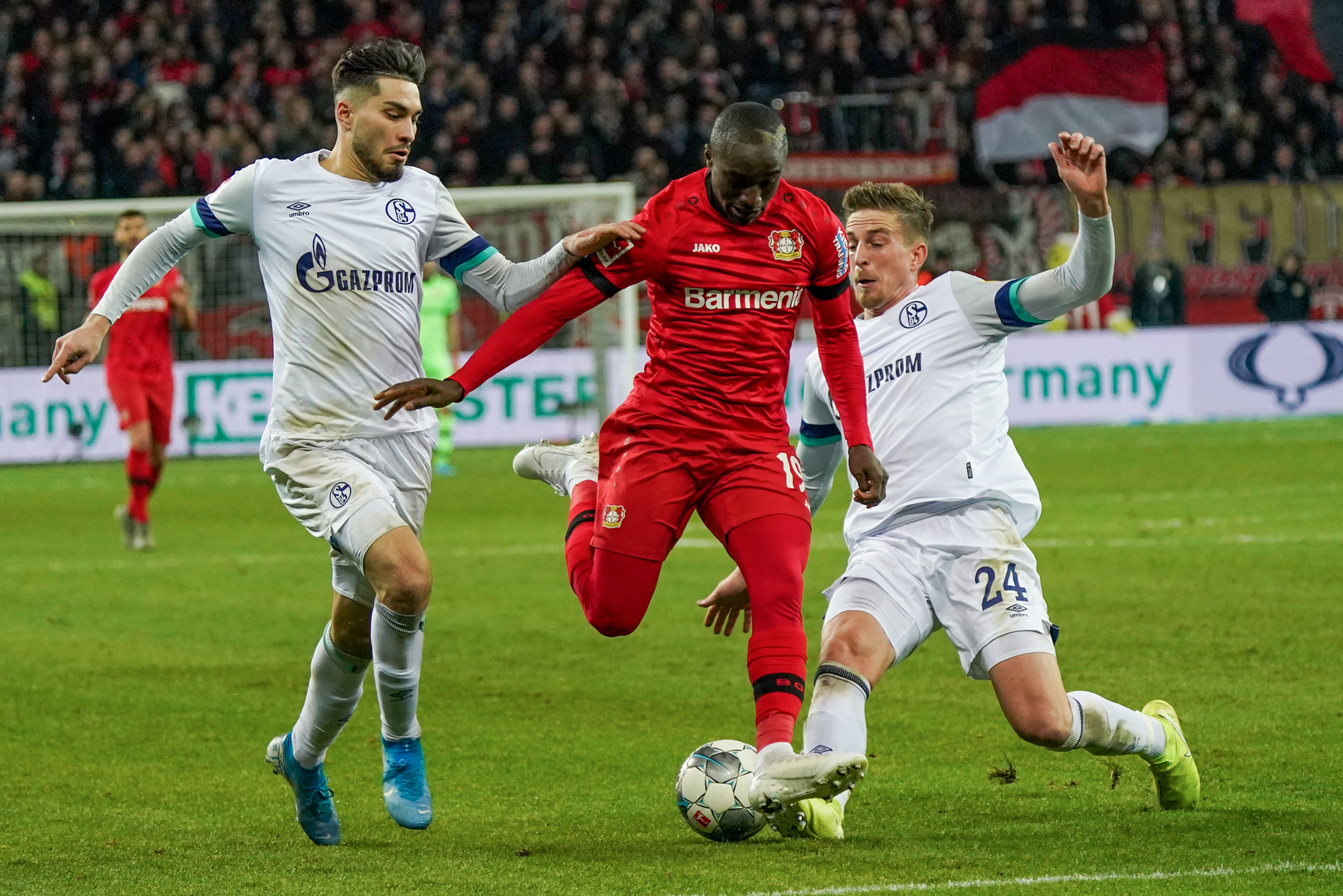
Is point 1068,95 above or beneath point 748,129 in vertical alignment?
above

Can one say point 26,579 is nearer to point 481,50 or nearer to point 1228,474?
point 1228,474

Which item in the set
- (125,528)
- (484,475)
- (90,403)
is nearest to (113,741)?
(125,528)

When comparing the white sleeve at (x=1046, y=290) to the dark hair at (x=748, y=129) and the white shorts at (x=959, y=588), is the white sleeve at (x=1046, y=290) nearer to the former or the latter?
the white shorts at (x=959, y=588)

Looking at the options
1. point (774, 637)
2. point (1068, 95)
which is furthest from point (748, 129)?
point (1068, 95)

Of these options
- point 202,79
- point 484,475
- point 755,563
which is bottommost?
point 484,475

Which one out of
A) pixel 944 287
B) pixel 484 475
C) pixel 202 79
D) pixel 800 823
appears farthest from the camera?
pixel 202 79

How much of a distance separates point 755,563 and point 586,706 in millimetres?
2476

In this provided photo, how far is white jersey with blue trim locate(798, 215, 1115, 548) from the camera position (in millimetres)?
5312

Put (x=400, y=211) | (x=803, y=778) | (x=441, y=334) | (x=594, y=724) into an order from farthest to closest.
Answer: (x=441, y=334)
(x=594, y=724)
(x=400, y=211)
(x=803, y=778)

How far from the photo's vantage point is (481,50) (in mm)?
25812

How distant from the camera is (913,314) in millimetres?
5621

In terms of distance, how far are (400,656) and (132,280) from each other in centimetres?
136

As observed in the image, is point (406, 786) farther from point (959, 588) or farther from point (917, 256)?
point (917, 256)

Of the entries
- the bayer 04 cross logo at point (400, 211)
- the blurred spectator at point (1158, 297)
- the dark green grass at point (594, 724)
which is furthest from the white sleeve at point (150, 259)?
the blurred spectator at point (1158, 297)
